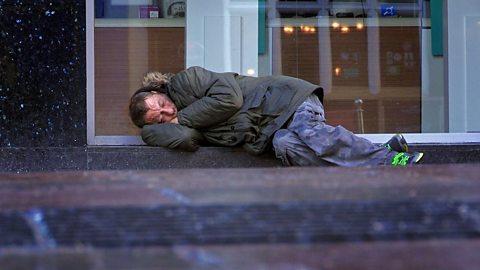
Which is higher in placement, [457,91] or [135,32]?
[135,32]

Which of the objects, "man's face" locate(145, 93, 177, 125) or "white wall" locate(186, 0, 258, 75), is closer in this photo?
"man's face" locate(145, 93, 177, 125)

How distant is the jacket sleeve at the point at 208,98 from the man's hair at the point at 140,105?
227 millimetres

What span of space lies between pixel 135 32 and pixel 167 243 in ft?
14.0

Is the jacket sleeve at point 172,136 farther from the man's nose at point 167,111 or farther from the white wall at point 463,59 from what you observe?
the white wall at point 463,59

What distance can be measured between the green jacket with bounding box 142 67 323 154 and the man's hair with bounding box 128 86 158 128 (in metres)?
0.09

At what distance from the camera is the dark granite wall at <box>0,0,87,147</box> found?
513cm

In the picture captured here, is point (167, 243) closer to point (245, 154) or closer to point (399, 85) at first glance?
point (245, 154)

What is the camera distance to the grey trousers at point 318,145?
15.0ft

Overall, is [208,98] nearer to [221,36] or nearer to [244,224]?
[221,36]

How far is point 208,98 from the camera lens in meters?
4.79

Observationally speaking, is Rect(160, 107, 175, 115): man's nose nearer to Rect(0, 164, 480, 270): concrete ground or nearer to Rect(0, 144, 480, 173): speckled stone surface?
Rect(0, 144, 480, 173): speckled stone surface

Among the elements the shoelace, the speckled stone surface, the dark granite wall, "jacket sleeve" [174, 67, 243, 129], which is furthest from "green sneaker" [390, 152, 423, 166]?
the dark granite wall

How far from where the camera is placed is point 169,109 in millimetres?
4938

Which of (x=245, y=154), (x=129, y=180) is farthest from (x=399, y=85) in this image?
(x=129, y=180)
